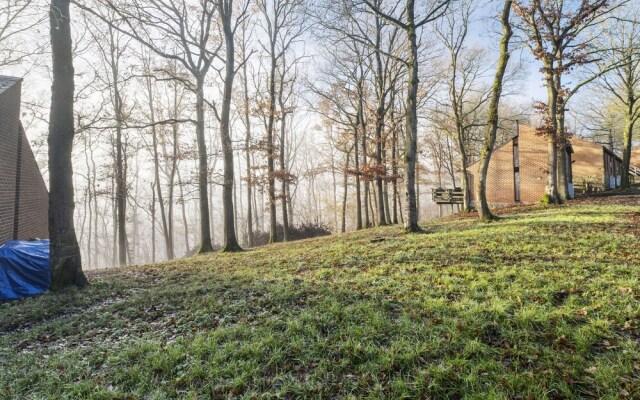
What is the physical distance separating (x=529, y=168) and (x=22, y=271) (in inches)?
1139

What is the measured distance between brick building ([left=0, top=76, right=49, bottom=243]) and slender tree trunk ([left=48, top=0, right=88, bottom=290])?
6380mm

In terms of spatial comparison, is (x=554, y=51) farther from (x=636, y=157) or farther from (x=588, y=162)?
(x=636, y=157)

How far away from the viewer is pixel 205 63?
12875 millimetres

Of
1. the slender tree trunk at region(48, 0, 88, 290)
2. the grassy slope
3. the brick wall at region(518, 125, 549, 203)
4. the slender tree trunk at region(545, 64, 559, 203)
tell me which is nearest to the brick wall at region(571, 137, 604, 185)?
the brick wall at region(518, 125, 549, 203)

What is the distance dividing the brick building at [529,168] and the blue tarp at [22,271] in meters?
26.1

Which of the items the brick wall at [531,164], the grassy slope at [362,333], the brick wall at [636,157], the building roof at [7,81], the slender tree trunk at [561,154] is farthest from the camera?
the brick wall at [636,157]

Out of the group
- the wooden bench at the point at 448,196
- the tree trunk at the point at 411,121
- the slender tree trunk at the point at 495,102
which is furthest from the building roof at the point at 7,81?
the wooden bench at the point at 448,196

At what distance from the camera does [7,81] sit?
1187 cm

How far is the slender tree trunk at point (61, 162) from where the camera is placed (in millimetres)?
7098

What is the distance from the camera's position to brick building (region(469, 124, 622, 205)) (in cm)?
2395

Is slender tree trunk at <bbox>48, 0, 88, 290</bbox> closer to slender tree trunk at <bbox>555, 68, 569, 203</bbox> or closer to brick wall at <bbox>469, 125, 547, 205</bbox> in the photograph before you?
slender tree trunk at <bbox>555, 68, 569, 203</bbox>

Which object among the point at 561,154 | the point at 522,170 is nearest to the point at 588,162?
the point at 522,170

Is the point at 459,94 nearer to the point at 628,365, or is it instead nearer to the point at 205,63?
the point at 205,63

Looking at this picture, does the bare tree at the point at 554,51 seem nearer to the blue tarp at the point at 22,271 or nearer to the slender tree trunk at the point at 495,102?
the slender tree trunk at the point at 495,102
